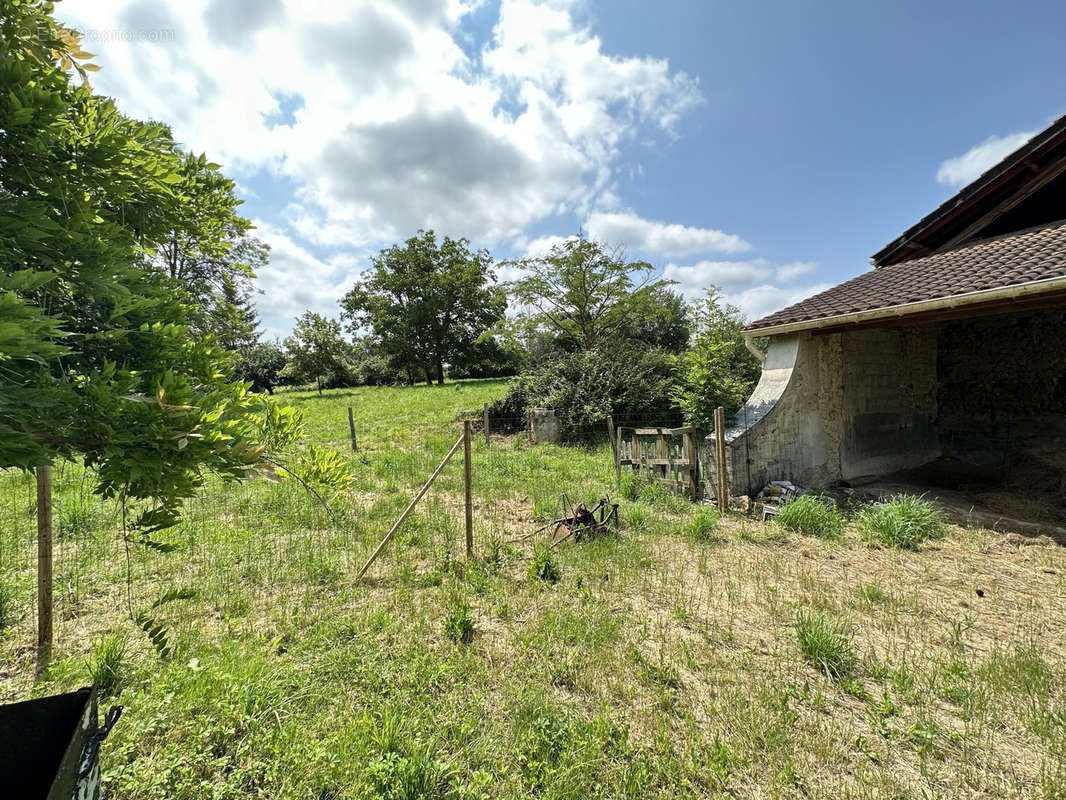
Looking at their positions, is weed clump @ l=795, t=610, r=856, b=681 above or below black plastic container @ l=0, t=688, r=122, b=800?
below

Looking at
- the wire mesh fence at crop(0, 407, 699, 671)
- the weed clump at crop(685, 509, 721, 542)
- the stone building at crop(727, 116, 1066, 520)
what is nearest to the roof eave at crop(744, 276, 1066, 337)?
the stone building at crop(727, 116, 1066, 520)

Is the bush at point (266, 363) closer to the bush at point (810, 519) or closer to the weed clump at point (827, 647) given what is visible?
the bush at point (810, 519)

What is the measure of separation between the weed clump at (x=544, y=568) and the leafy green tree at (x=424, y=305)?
91.8 feet

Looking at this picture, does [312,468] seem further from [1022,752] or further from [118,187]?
[1022,752]

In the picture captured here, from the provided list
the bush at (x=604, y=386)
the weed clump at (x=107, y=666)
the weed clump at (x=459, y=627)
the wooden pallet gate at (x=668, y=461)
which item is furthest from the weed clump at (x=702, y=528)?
the bush at (x=604, y=386)

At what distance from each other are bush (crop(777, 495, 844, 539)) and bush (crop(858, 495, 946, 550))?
1.10 feet

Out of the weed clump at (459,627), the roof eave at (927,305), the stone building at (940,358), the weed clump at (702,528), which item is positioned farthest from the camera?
the stone building at (940,358)

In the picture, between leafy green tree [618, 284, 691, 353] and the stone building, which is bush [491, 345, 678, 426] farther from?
the stone building

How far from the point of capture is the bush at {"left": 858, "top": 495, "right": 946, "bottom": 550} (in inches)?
207

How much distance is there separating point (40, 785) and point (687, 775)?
2.75 meters

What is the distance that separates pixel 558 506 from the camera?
6.38 metres

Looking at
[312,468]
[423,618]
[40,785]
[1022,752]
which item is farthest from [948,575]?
[40,785]

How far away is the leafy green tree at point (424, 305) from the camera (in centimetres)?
3189

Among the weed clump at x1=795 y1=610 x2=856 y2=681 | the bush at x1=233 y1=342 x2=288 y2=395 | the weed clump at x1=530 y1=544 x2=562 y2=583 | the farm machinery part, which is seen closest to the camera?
the weed clump at x1=795 y1=610 x2=856 y2=681
